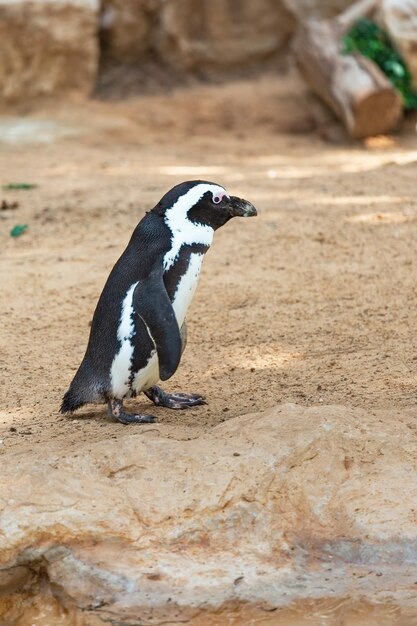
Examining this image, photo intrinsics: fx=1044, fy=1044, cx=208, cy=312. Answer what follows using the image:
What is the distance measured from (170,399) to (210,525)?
1088 millimetres

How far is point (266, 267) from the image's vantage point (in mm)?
5695

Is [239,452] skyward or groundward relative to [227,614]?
skyward

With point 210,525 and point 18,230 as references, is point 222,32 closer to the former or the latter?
point 18,230

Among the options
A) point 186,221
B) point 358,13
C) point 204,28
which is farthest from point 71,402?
point 204,28

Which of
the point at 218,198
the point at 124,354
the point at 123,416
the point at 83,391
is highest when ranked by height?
the point at 218,198

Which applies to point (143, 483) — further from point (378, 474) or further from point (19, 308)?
point (19, 308)

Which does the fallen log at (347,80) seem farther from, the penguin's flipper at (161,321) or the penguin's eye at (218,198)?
the penguin's flipper at (161,321)

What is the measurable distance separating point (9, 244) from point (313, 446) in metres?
3.38

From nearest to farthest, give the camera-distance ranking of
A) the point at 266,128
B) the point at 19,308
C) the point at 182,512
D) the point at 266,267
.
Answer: the point at 182,512 → the point at 19,308 → the point at 266,267 → the point at 266,128

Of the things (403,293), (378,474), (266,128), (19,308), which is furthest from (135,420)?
(266,128)

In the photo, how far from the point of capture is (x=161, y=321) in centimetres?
351

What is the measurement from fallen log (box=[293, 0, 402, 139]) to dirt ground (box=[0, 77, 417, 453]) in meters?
0.20

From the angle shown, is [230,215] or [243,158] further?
[243,158]

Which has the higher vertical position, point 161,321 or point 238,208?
point 238,208
